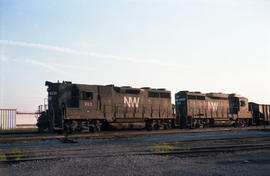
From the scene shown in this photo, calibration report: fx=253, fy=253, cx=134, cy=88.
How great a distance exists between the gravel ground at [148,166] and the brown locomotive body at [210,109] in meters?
16.7

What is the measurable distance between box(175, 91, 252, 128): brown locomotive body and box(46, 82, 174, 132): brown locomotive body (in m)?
3.24

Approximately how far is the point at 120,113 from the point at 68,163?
41.9 feet

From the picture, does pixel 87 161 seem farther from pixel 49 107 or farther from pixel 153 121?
pixel 153 121

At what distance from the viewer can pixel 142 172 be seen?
20.0ft

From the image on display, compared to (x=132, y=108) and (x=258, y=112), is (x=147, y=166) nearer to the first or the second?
(x=132, y=108)

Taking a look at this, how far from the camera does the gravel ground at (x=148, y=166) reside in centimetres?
606

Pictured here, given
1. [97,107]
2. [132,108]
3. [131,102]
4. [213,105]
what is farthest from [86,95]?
[213,105]

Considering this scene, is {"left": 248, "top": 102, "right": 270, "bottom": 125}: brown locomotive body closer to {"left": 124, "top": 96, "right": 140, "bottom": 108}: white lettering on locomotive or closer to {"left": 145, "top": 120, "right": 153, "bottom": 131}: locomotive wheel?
{"left": 145, "top": 120, "right": 153, "bottom": 131}: locomotive wheel

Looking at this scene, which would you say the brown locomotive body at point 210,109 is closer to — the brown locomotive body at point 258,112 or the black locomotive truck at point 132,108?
the black locomotive truck at point 132,108

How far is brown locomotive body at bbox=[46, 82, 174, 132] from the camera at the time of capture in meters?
17.1

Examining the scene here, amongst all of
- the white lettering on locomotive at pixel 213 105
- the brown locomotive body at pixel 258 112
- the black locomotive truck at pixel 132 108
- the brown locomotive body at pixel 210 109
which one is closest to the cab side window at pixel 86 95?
the black locomotive truck at pixel 132 108

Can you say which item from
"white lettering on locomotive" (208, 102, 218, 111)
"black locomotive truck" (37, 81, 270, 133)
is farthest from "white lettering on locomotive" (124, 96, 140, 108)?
"white lettering on locomotive" (208, 102, 218, 111)

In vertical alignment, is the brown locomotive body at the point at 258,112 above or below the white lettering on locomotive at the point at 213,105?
below

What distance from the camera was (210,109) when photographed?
1066 inches
